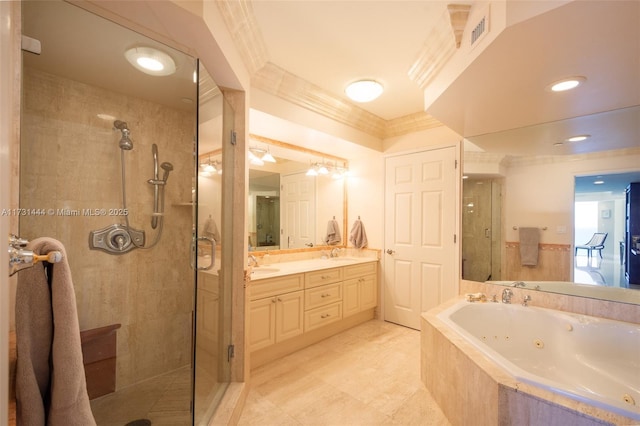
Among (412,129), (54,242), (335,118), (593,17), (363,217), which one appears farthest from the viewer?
(363,217)

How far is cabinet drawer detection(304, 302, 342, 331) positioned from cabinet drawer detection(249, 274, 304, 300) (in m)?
0.31

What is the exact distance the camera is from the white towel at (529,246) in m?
2.37

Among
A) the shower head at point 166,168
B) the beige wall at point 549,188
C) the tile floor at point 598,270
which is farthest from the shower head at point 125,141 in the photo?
the tile floor at point 598,270

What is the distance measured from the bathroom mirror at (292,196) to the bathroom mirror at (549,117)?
1.59 m

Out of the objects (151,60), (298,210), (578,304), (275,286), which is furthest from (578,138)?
(151,60)

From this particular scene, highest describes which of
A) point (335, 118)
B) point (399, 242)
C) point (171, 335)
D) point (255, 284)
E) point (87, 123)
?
point (335, 118)

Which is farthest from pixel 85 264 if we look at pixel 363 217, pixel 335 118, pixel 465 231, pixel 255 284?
pixel 465 231

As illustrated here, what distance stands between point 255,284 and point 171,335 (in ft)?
2.22

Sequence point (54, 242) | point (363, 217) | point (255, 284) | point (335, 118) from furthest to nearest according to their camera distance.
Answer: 1. point (363, 217)
2. point (335, 118)
3. point (255, 284)
4. point (54, 242)

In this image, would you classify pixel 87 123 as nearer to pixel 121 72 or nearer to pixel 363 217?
pixel 121 72

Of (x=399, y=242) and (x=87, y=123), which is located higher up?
(x=87, y=123)

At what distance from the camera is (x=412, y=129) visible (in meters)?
3.17

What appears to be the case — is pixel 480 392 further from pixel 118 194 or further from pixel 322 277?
pixel 118 194

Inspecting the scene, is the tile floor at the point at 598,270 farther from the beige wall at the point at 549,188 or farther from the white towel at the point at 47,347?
the white towel at the point at 47,347
